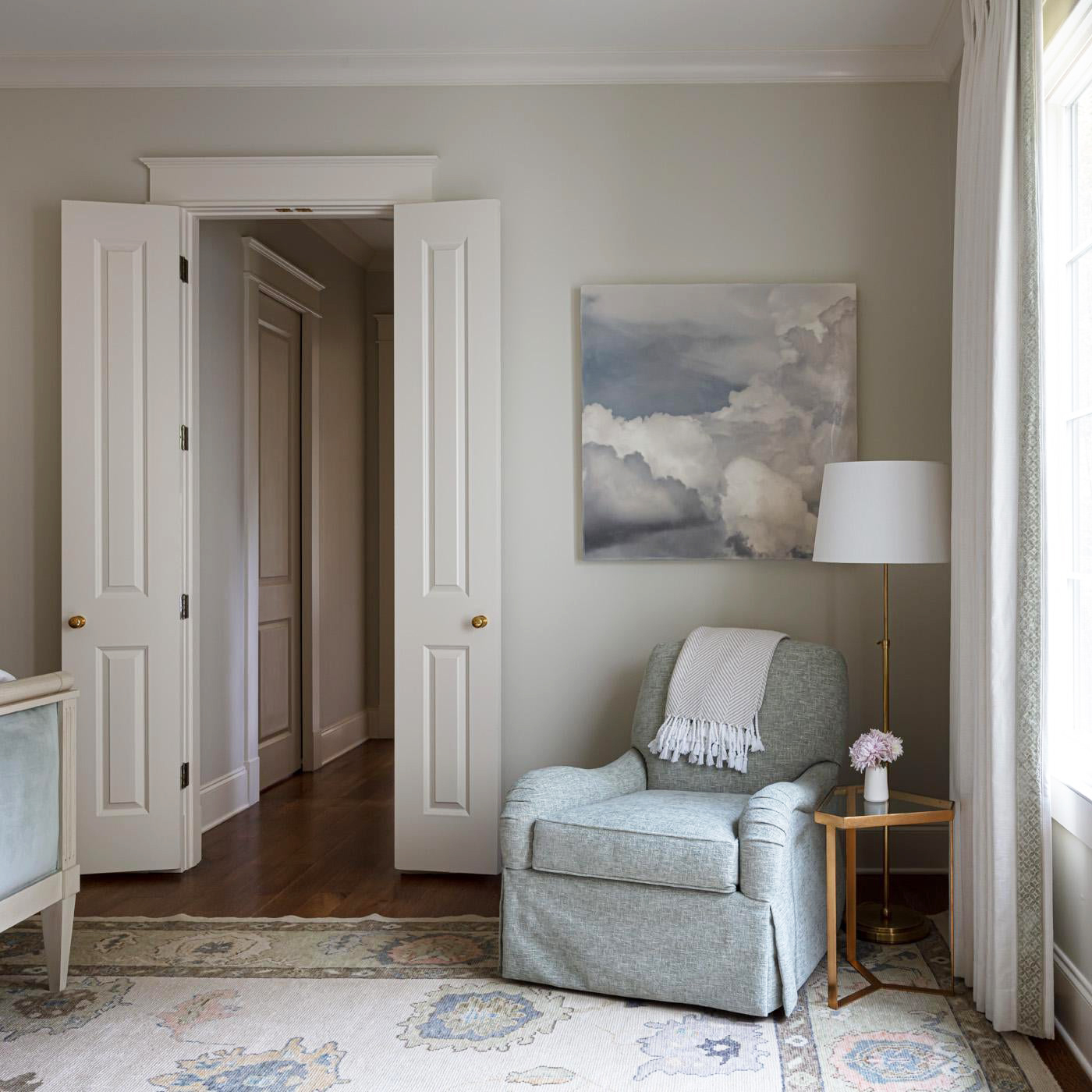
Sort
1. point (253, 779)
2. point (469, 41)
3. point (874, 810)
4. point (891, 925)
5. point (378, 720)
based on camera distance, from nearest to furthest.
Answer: point (874, 810) → point (891, 925) → point (469, 41) → point (253, 779) → point (378, 720)

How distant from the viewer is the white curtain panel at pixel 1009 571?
2.32m

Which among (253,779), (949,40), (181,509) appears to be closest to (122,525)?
(181,509)

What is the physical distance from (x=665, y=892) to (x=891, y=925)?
89cm

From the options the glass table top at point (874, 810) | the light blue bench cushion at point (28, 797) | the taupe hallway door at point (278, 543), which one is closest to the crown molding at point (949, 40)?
→ the glass table top at point (874, 810)

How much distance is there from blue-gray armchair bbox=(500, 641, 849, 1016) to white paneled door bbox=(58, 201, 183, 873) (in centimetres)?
156

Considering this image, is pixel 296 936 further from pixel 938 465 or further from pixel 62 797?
pixel 938 465

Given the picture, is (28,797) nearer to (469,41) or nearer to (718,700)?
(718,700)

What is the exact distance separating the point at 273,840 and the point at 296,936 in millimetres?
1068

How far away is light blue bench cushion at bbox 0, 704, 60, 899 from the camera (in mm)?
2385

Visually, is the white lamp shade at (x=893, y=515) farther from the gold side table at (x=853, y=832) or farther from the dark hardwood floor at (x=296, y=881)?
the dark hardwood floor at (x=296, y=881)

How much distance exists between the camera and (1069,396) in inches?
100

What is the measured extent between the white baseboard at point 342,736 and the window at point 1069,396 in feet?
12.9

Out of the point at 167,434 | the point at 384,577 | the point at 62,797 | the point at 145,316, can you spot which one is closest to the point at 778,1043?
the point at 62,797

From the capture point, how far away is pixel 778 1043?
2.33m
